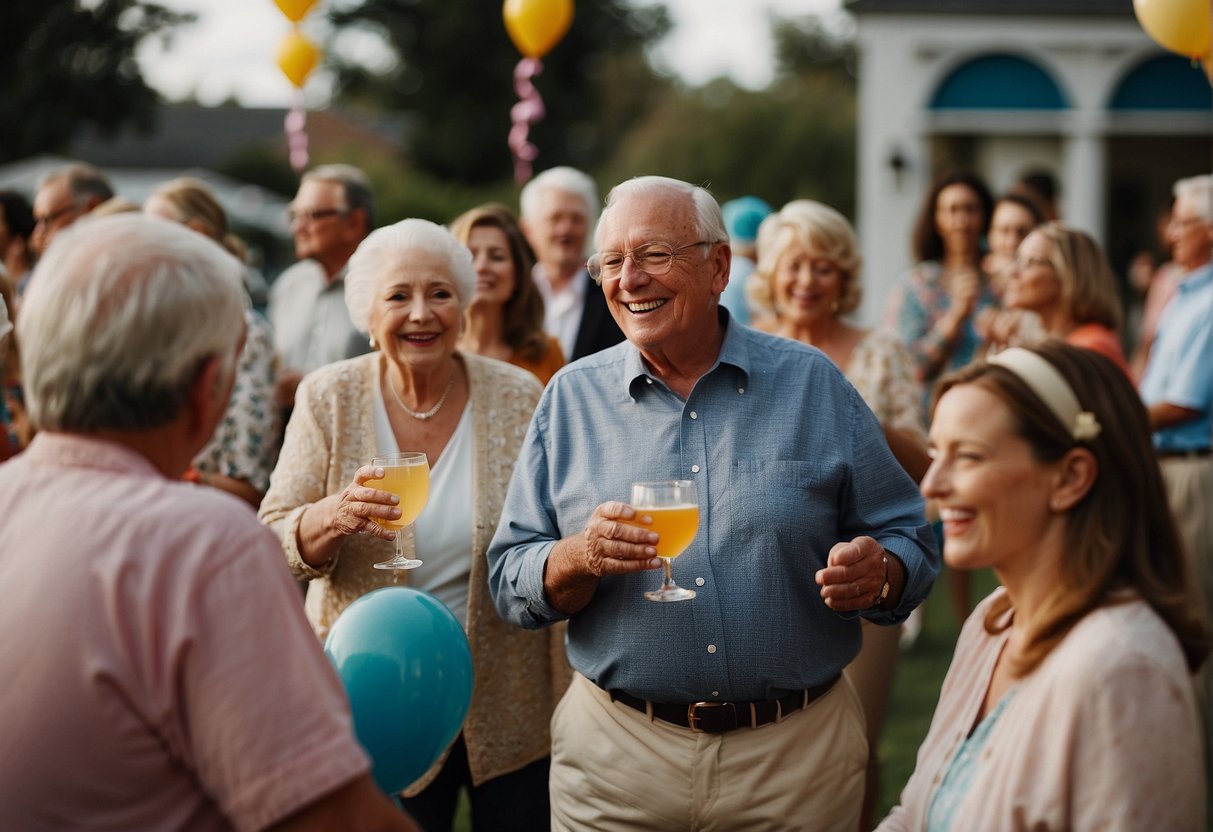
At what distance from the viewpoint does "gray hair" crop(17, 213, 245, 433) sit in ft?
6.23

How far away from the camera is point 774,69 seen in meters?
57.5

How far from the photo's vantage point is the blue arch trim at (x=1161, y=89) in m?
19.9

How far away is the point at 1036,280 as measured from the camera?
18.5ft

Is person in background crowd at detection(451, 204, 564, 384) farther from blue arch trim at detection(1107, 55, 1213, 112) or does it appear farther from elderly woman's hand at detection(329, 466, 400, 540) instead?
blue arch trim at detection(1107, 55, 1213, 112)

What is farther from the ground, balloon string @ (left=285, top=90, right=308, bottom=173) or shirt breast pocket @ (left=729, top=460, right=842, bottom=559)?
balloon string @ (left=285, top=90, right=308, bottom=173)

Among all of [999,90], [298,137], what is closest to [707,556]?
[298,137]

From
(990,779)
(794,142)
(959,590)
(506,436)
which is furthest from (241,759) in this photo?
(794,142)

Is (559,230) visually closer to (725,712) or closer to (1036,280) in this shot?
(1036,280)

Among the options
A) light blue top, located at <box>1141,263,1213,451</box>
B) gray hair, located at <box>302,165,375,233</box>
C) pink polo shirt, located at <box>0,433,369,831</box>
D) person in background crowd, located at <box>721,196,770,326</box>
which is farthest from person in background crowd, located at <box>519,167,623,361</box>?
pink polo shirt, located at <box>0,433,369,831</box>

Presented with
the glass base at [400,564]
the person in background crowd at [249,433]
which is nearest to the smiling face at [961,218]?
the person in background crowd at [249,433]

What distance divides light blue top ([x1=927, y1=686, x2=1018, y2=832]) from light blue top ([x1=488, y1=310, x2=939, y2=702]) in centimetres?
66

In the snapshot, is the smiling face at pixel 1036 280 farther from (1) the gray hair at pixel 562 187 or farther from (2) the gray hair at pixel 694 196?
(2) the gray hair at pixel 694 196

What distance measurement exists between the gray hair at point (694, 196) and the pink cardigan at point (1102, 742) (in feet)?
4.70

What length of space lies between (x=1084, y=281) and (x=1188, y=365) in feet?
2.24
